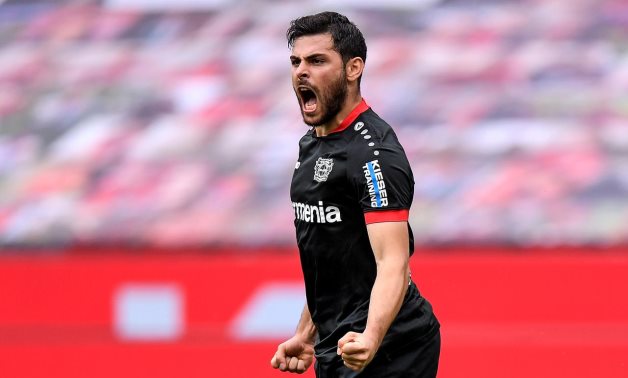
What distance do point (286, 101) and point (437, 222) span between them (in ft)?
2.91

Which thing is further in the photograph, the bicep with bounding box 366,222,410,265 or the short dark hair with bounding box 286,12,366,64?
the short dark hair with bounding box 286,12,366,64

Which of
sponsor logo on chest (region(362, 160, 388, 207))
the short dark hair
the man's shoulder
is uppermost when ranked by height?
the short dark hair

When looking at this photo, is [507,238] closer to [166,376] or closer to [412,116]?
[412,116]

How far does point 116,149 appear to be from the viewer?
519 cm

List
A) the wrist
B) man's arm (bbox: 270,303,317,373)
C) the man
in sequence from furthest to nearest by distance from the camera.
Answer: man's arm (bbox: 270,303,317,373) < the man < the wrist

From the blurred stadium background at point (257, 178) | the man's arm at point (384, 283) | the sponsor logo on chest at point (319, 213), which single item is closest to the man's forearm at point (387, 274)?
the man's arm at point (384, 283)

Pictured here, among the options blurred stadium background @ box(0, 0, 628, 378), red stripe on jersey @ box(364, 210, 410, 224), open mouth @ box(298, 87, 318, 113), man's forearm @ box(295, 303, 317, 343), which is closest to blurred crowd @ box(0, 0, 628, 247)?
blurred stadium background @ box(0, 0, 628, 378)

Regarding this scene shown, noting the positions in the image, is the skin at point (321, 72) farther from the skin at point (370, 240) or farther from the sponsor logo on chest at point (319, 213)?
the sponsor logo on chest at point (319, 213)

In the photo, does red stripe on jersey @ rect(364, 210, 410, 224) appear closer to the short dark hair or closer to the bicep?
the bicep

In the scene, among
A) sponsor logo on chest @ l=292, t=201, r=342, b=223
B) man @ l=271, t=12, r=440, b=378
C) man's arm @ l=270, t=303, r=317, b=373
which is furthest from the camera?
man's arm @ l=270, t=303, r=317, b=373

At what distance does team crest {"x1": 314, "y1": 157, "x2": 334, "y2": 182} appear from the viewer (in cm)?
268

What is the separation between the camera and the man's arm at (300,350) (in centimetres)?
294

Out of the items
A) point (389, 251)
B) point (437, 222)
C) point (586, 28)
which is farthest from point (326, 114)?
point (586, 28)

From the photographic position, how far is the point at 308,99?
107 inches
